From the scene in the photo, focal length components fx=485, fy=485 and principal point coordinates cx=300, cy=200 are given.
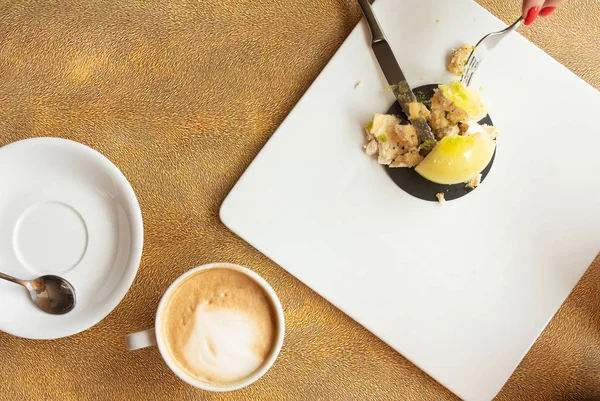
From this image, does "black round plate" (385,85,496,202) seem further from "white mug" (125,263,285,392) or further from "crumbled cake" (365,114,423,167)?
"white mug" (125,263,285,392)

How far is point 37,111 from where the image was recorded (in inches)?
29.6

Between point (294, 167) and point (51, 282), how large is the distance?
1.28 ft

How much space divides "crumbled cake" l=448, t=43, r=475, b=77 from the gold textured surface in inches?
7.9

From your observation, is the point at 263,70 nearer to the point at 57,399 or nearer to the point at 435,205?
the point at 435,205

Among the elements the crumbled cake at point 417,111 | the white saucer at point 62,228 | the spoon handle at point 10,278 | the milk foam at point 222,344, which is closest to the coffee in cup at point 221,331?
the milk foam at point 222,344

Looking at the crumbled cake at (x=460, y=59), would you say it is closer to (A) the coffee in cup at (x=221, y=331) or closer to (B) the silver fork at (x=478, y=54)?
(B) the silver fork at (x=478, y=54)

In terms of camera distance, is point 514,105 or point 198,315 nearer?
point 198,315

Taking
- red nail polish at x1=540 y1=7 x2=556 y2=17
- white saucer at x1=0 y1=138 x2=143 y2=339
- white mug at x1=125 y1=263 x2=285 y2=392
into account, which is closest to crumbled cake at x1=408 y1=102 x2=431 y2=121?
red nail polish at x1=540 y1=7 x2=556 y2=17

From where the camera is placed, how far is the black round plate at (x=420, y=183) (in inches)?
29.4

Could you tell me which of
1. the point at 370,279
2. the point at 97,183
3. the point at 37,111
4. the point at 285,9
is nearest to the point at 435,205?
the point at 370,279

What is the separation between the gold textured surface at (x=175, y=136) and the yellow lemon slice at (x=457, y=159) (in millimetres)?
231

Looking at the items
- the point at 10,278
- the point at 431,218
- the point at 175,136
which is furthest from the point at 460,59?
the point at 10,278

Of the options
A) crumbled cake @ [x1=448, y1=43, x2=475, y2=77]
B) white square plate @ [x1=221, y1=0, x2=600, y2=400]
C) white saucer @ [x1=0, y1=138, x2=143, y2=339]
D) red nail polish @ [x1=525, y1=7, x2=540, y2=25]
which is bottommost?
white saucer @ [x1=0, y1=138, x2=143, y2=339]

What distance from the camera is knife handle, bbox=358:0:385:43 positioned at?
2.44 ft
